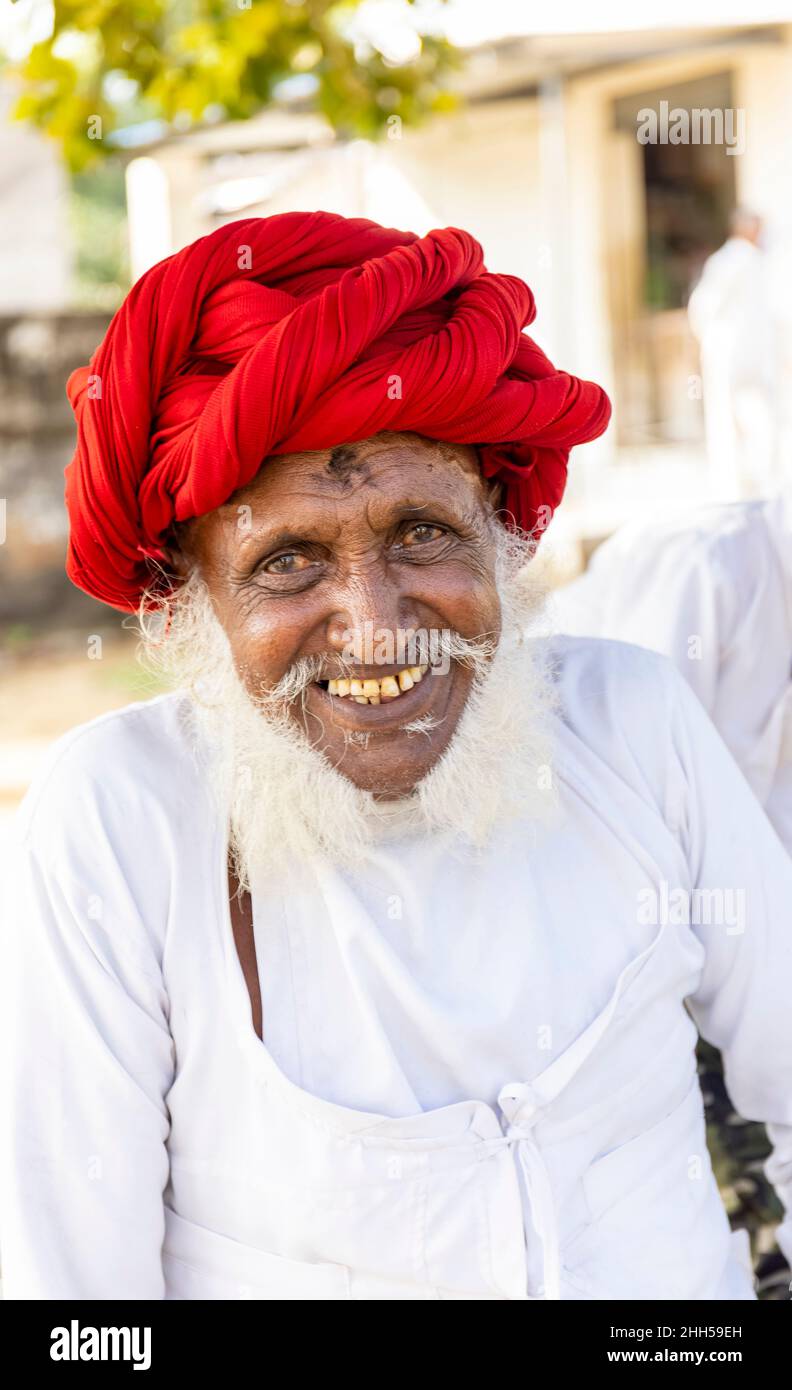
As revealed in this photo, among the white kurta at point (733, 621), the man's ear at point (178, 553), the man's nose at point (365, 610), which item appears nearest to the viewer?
the man's nose at point (365, 610)

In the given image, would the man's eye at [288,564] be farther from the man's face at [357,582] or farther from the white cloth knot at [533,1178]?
the white cloth knot at [533,1178]

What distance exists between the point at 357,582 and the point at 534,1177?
0.92 metres

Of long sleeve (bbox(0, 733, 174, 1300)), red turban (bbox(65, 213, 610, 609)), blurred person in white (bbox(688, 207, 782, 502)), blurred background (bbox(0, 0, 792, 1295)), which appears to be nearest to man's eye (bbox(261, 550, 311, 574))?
red turban (bbox(65, 213, 610, 609))

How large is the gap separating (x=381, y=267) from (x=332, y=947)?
40.7 inches

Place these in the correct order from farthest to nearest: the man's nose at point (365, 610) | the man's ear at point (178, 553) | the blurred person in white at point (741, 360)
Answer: the blurred person in white at point (741, 360) < the man's ear at point (178, 553) < the man's nose at point (365, 610)

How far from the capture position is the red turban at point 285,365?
210 cm

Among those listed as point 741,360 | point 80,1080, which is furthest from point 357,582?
point 741,360

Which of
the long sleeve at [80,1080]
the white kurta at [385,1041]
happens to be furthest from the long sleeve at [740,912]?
the long sleeve at [80,1080]

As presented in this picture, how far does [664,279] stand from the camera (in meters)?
15.2

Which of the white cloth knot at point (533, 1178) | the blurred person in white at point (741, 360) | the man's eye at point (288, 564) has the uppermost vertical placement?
the blurred person in white at point (741, 360)

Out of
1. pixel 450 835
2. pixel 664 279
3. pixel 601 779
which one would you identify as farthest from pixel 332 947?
pixel 664 279

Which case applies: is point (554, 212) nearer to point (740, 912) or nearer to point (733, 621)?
point (733, 621)

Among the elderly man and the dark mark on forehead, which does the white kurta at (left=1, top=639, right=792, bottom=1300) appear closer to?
the elderly man
